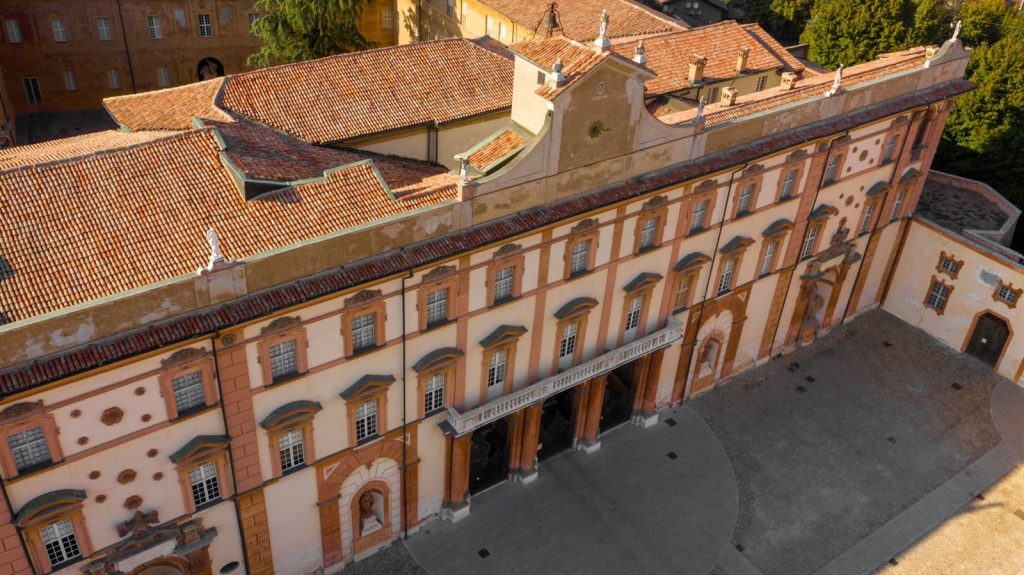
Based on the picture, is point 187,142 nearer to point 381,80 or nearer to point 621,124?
point 381,80

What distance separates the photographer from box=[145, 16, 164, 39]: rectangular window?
223ft

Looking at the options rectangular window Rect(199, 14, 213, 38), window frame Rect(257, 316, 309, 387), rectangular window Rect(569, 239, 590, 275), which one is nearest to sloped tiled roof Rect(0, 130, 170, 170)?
window frame Rect(257, 316, 309, 387)

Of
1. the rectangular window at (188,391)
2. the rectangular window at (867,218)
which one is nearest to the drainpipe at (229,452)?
the rectangular window at (188,391)

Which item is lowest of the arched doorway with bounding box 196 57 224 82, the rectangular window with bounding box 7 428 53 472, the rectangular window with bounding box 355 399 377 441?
the arched doorway with bounding box 196 57 224 82

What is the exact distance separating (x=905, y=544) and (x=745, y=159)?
62.0 feet

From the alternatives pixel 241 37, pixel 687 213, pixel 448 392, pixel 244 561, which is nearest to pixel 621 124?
pixel 687 213

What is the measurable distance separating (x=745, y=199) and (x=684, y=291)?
5.22 m

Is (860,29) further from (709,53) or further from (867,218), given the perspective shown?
(867,218)

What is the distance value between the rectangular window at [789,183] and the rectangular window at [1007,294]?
15251 mm

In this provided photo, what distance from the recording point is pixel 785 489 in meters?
41.4

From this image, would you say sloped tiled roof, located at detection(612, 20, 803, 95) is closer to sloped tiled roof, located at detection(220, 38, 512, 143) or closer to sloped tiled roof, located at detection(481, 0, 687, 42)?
sloped tiled roof, located at detection(481, 0, 687, 42)

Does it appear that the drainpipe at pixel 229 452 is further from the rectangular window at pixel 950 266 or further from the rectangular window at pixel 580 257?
the rectangular window at pixel 950 266

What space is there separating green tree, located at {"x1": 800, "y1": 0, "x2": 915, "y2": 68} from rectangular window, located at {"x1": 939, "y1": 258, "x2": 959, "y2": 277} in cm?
2346

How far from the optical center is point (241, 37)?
72.5 metres
